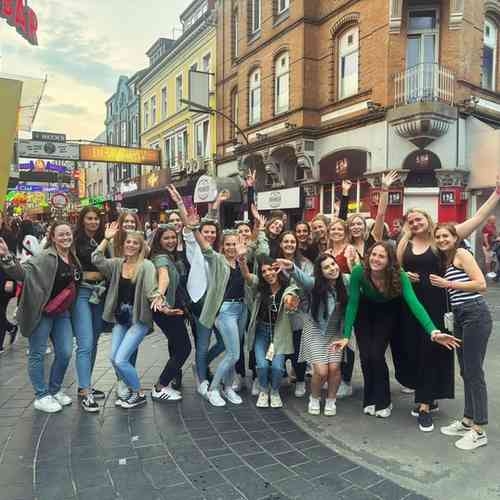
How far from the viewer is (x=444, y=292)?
155 inches

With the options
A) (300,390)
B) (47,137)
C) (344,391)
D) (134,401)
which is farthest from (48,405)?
(47,137)

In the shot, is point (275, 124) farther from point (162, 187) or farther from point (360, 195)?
point (162, 187)

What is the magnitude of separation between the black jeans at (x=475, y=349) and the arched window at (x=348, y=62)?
12168 mm

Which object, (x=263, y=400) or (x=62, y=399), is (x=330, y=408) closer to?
(x=263, y=400)

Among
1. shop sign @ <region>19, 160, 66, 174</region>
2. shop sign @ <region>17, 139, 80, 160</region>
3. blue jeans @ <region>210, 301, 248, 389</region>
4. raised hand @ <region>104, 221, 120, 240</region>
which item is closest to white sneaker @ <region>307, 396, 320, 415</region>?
blue jeans @ <region>210, 301, 248, 389</region>

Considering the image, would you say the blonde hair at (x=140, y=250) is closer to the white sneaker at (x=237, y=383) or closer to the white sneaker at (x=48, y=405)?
the white sneaker at (x=48, y=405)

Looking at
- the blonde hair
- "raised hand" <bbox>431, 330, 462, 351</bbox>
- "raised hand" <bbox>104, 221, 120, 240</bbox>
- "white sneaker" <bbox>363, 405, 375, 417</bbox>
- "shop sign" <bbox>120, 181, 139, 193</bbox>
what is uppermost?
"shop sign" <bbox>120, 181, 139, 193</bbox>

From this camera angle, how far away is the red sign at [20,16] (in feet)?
35.6

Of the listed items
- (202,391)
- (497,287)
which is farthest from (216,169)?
(202,391)

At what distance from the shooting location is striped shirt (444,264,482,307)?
3559 mm

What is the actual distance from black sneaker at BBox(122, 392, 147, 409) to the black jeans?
111 inches

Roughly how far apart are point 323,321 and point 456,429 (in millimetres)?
1356

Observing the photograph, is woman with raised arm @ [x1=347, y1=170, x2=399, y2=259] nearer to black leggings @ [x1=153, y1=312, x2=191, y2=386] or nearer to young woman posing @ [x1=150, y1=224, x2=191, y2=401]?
young woman posing @ [x1=150, y1=224, x2=191, y2=401]

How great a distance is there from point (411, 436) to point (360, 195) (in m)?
11.6
